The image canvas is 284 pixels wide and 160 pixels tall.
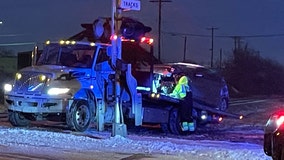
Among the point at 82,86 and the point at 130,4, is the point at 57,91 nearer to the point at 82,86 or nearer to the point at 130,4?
the point at 82,86

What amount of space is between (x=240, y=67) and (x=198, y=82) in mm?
64724

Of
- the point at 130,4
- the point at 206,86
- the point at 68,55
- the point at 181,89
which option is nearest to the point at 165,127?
the point at 181,89

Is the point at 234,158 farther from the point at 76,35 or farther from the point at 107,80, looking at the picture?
the point at 76,35

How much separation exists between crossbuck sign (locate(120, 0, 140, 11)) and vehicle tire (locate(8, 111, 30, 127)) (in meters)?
5.29

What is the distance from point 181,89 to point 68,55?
462 centimetres

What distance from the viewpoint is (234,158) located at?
1152cm

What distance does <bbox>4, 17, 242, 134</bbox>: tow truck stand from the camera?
16.7 m

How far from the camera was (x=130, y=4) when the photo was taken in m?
15.1

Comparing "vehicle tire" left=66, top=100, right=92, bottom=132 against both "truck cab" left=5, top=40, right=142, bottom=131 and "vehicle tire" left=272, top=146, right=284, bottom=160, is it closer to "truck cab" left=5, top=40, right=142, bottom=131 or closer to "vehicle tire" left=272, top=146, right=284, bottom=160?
"truck cab" left=5, top=40, right=142, bottom=131

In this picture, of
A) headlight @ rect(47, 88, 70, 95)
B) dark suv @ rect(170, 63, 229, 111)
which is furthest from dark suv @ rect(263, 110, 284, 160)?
dark suv @ rect(170, 63, 229, 111)

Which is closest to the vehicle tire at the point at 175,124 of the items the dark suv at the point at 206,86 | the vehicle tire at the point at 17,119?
the dark suv at the point at 206,86

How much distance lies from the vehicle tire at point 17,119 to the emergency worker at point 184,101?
5135 mm

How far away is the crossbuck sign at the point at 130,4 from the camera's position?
588 inches

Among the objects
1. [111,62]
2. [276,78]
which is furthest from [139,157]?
[276,78]
